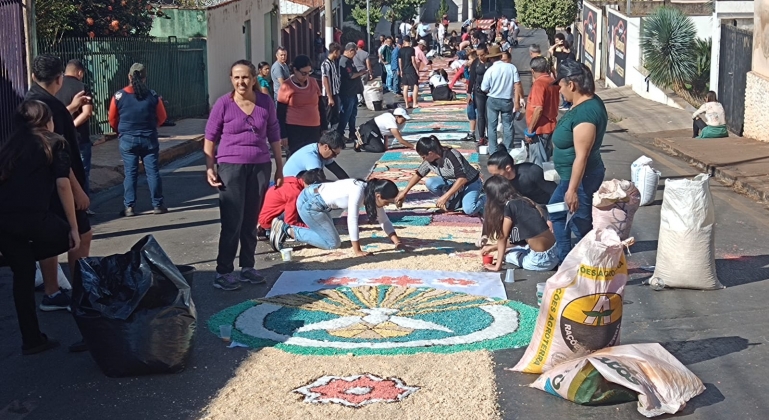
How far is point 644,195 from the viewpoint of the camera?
1262cm

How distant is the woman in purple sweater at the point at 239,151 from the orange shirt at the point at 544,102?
211 inches

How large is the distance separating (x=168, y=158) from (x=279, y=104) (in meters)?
5.50

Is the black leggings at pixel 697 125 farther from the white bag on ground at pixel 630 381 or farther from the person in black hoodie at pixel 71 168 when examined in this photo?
the white bag on ground at pixel 630 381

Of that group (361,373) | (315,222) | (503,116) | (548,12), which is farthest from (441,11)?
(361,373)

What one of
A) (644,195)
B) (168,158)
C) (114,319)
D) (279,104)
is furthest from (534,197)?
(168,158)

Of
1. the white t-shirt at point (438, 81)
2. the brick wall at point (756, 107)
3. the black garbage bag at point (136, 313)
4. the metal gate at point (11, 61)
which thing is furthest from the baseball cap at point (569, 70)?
the white t-shirt at point (438, 81)

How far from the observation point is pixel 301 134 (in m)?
12.8

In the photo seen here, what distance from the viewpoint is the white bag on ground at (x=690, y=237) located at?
846 cm

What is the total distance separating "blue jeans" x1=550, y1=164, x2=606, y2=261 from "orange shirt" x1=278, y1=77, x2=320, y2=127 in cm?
475

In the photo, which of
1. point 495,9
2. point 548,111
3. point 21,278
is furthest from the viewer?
point 495,9

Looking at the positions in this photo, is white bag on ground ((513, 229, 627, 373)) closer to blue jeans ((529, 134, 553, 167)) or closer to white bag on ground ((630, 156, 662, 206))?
white bag on ground ((630, 156, 662, 206))

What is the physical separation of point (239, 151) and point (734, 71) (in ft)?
49.2

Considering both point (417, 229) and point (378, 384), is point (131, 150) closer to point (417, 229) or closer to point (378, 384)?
point (417, 229)

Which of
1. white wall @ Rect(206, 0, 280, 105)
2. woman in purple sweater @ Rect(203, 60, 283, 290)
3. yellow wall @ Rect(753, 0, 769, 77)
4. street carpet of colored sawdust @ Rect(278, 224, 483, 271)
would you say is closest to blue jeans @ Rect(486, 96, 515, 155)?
street carpet of colored sawdust @ Rect(278, 224, 483, 271)
